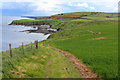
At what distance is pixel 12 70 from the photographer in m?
14.9

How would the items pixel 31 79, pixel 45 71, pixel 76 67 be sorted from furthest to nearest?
pixel 76 67
pixel 45 71
pixel 31 79

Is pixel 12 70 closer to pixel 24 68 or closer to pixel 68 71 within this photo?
pixel 24 68

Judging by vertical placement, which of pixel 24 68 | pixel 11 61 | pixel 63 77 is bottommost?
pixel 63 77

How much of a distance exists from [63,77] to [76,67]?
5023 mm

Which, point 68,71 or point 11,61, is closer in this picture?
point 11,61

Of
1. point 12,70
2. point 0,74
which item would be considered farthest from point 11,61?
point 0,74

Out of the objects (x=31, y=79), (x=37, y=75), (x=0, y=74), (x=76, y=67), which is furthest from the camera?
(x=76, y=67)

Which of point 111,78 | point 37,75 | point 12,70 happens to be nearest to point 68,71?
point 37,75

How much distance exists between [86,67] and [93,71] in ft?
6.79

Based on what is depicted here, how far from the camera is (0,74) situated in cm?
1284

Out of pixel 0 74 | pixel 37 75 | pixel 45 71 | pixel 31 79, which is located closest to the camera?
pixel 0 74

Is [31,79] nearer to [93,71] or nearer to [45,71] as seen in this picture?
[45,71]

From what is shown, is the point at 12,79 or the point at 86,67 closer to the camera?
the point at 12,79

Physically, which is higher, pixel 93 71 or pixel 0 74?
pixel 0 74
